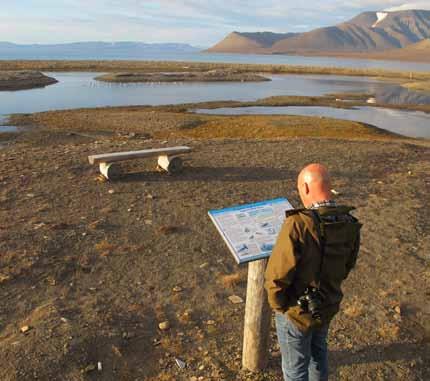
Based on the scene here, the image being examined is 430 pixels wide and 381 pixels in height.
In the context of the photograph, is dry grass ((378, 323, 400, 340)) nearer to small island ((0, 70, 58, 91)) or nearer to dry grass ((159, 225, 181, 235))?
dry grass ((159, 225, 181, 235))

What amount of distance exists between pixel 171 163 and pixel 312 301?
7.85m

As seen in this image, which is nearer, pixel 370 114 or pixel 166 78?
pixel 370 114

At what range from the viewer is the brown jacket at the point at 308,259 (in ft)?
9.03

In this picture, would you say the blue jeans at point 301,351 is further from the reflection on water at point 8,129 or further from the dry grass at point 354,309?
the reflection on water at point 8,129

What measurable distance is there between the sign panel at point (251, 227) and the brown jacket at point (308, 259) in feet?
2.00

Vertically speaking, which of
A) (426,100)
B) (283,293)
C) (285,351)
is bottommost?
(426,100)

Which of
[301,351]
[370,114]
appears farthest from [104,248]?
[370,114]

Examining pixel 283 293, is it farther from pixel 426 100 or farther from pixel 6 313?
pixel 426 100

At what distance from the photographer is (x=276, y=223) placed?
3.92 meters

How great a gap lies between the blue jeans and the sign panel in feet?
1.97

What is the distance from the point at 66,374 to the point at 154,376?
0.90m

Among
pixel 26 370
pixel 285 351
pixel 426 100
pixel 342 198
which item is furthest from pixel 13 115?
pixel 426 100

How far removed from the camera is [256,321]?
13.3 ft

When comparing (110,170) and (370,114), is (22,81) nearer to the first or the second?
(370,114)
